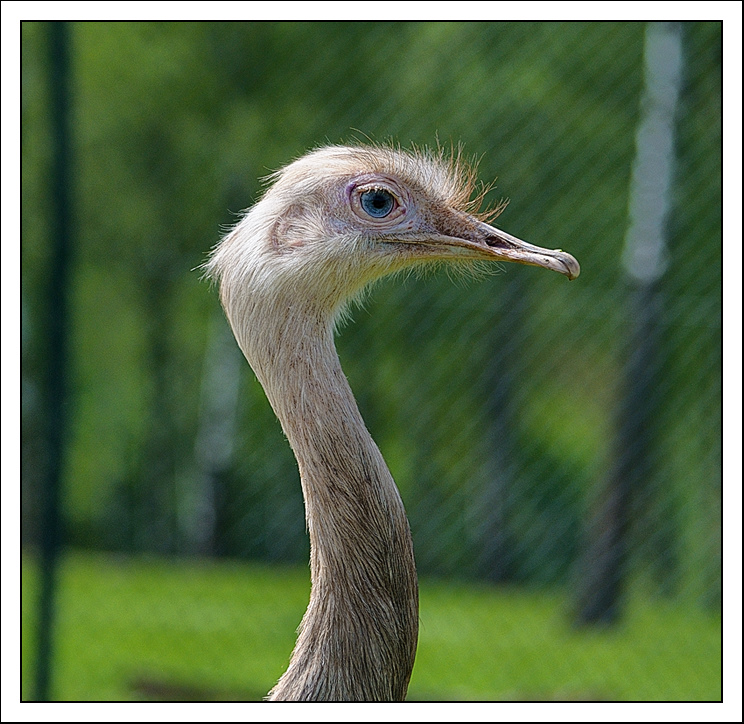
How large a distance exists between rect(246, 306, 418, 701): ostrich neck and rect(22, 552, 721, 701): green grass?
159cm

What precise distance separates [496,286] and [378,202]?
2360 millimetres

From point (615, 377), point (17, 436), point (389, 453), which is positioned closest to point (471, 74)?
point (615, 377)

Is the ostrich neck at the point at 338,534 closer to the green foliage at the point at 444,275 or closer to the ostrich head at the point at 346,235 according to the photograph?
the ostrich head at the point at 346,235

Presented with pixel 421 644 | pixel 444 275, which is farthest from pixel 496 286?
pixel 421 644

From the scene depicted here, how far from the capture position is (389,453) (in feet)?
13.8

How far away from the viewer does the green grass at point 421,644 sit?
2834mm

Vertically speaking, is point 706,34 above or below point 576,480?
above

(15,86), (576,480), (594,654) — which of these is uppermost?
(15,86)

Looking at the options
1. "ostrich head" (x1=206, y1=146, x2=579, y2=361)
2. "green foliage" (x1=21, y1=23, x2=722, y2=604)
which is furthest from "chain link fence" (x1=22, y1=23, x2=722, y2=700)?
"ostrich head" (x1=206, y1=146, x2=579, y2=361)

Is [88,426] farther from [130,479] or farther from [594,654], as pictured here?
[594,654]

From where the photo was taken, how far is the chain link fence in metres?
3.23

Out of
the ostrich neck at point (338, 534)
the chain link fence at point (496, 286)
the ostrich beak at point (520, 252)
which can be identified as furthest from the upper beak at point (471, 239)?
the chain link fence at point (496, 286)

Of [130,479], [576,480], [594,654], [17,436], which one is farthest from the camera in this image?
[130,479]

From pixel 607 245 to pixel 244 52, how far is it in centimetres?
141
